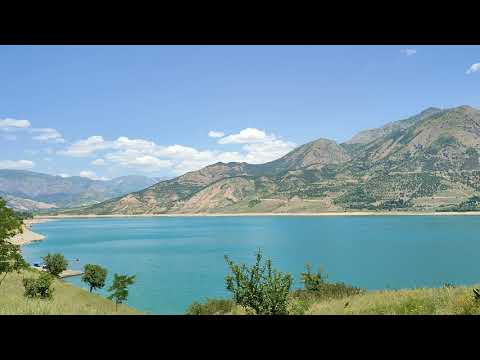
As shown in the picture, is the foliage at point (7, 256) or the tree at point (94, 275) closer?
the foliage at point (7, 256)

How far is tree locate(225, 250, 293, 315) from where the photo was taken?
38.1 feet

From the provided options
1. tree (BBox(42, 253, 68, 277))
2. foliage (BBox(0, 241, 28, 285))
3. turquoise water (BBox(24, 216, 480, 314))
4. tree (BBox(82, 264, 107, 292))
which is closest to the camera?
foliage (BBox(0, 241, 28, 285))

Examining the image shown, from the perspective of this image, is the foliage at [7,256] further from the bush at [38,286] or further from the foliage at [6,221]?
the bush at [38,286]

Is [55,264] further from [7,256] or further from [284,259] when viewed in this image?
[284,259]

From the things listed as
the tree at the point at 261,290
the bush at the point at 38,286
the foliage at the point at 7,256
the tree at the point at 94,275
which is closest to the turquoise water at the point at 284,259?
the tree at the point at 94,275

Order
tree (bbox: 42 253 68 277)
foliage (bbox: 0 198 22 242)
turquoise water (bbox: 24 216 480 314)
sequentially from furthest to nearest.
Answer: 1. turquoise water (bbox: 24 216 480 314)
2. tree (bbox: 42 253 68 277)
3. foliage (bbox: 0 198 22 242)

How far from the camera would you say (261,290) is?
39.3 feet

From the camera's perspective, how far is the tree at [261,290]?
38.1 feet

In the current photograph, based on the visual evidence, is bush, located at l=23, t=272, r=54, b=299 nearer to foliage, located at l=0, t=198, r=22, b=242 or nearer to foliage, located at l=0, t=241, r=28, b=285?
foliage, located at l=0, t=241, r=28, b=285

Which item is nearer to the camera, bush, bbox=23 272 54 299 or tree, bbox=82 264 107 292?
bush, bbox=23 272 54 299

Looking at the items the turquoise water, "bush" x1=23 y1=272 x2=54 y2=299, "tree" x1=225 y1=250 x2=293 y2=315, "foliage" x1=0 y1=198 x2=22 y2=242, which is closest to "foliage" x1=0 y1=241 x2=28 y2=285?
"foliage" x1=0 y1=198 x2=22 y2=242

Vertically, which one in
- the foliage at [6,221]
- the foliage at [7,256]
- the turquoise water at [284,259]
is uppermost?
the foliage at [6,221]
